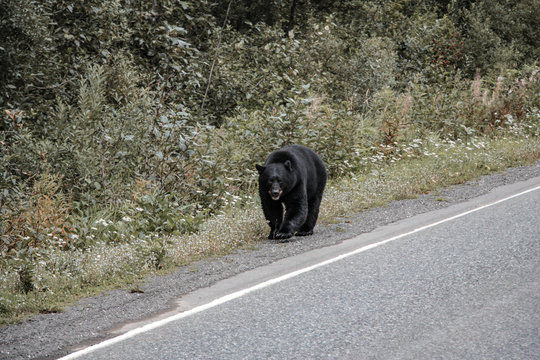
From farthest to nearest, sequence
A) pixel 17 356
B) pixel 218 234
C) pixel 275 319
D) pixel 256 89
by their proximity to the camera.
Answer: pixel 256 89 → pixel 218 234 → pixel 275 319 → pixel 17 356

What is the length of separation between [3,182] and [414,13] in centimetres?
2082

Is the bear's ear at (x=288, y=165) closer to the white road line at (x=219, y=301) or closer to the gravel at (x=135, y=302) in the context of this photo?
the gravel at (x=135, y=302)

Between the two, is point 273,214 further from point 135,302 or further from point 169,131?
point 135,302

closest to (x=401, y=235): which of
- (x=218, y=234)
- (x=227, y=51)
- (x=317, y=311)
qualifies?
(x=218, y=234)

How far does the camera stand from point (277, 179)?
304 inches

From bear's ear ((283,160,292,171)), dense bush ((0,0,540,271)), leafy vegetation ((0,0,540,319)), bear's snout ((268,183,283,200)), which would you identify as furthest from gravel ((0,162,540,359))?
dense bush ((0,0,540,271))

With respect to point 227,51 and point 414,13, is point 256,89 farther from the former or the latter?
A: point 414,13

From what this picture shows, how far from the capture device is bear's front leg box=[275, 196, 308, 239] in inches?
312

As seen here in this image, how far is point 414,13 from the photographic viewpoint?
25.2m

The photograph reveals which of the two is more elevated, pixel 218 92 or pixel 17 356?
pixel 218 92

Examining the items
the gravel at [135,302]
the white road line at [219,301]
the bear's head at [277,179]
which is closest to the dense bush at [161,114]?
the bear's head at [277,179]

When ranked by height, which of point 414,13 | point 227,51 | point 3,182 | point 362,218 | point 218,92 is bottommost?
point 362,218

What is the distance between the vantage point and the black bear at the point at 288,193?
7797 mm

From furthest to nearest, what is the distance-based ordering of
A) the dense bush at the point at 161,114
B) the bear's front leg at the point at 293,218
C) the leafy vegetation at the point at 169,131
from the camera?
the dense bush at the point at 161,114 → the bear's front leg at the point at 293,218 → the leafy vegetation at the point at 169,131
